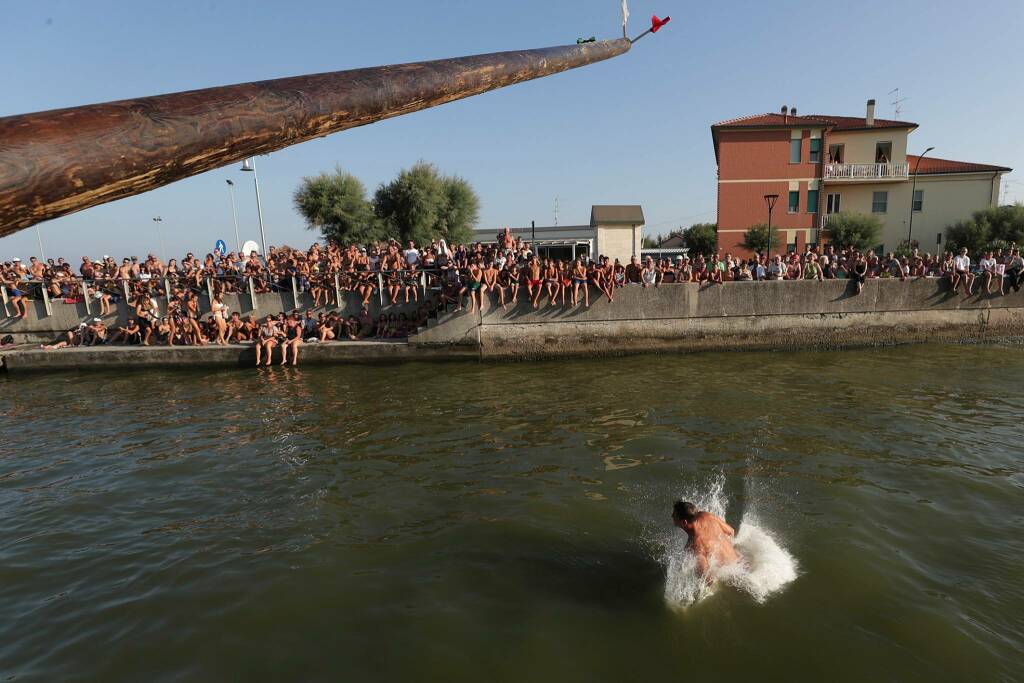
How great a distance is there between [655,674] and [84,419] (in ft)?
39.6

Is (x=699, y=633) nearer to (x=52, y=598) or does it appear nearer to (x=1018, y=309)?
(x=52, y=598)

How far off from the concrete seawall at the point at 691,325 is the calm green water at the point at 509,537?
4.39 meters

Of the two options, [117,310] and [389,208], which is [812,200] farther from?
[117,310]

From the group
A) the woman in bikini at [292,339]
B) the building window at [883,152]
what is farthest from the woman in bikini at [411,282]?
the building window at [883,152]

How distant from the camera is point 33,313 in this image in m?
18.1

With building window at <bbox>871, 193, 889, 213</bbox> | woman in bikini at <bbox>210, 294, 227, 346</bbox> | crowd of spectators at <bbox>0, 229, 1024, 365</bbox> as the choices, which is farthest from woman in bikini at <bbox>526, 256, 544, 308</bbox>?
building window at <bbox>871, 193, 889, 213</bbox>

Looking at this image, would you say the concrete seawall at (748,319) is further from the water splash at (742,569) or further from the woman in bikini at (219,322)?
the water splash at (742,569)

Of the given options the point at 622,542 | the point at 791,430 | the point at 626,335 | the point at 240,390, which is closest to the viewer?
the point at 622,542

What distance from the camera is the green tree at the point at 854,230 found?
1226 inches

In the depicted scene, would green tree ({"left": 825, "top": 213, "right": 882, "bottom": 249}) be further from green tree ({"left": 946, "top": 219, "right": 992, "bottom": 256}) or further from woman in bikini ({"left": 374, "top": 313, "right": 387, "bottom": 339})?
woman in bikini ({"left": 374, "top": 313, "right": 387, "bottom": 339})

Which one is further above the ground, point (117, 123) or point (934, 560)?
point (117, 123)

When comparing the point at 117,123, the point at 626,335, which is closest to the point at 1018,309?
the point at 626,335

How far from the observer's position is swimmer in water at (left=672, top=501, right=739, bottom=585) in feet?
16.1

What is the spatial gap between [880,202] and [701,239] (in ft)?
82.0
